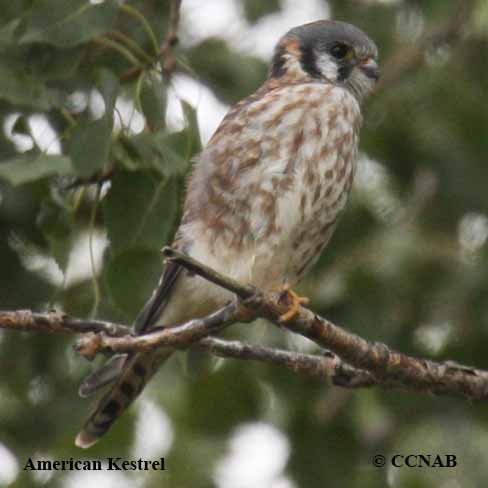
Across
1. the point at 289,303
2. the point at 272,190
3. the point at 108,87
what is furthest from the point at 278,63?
the point at 289,303

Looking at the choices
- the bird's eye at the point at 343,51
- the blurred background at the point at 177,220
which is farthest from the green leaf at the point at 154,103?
the bird's eye at the point at 343,51

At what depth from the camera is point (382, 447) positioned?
516 cm

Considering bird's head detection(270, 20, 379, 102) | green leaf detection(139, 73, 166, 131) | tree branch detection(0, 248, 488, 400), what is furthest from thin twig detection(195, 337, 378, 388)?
bird's head detection(270, 20, 379, 102)

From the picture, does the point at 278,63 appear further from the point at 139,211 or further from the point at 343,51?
the point at 139,211

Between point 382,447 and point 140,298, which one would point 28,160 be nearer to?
point 140,298

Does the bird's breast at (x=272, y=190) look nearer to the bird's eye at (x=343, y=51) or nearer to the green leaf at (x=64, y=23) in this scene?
the bird's eye at (x=343, y=51)

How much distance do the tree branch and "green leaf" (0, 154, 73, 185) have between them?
42 centimetres

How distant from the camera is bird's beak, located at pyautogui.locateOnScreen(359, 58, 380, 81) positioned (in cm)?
455

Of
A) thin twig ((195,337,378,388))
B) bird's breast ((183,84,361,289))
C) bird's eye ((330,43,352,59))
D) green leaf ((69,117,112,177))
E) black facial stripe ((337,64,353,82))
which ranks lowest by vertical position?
thin twig ((195,337,378,388))

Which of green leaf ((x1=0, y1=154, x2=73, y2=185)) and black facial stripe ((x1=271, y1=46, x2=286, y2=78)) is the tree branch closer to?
green leaf ((x1=0, y1=154, x2=73, y2=185))

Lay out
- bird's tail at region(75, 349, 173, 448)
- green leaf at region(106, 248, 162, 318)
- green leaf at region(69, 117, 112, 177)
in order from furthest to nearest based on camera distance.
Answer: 1. bird's tail at region(75, 349, 173, 448)
2. green leaf at region(106, 248, 162, 318)
3. green leaf at region(69, 117, 112, 177)

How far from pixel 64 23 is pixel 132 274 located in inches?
28.6

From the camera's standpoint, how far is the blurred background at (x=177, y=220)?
3799 millimetres

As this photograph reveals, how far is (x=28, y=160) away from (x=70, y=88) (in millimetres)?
1012
